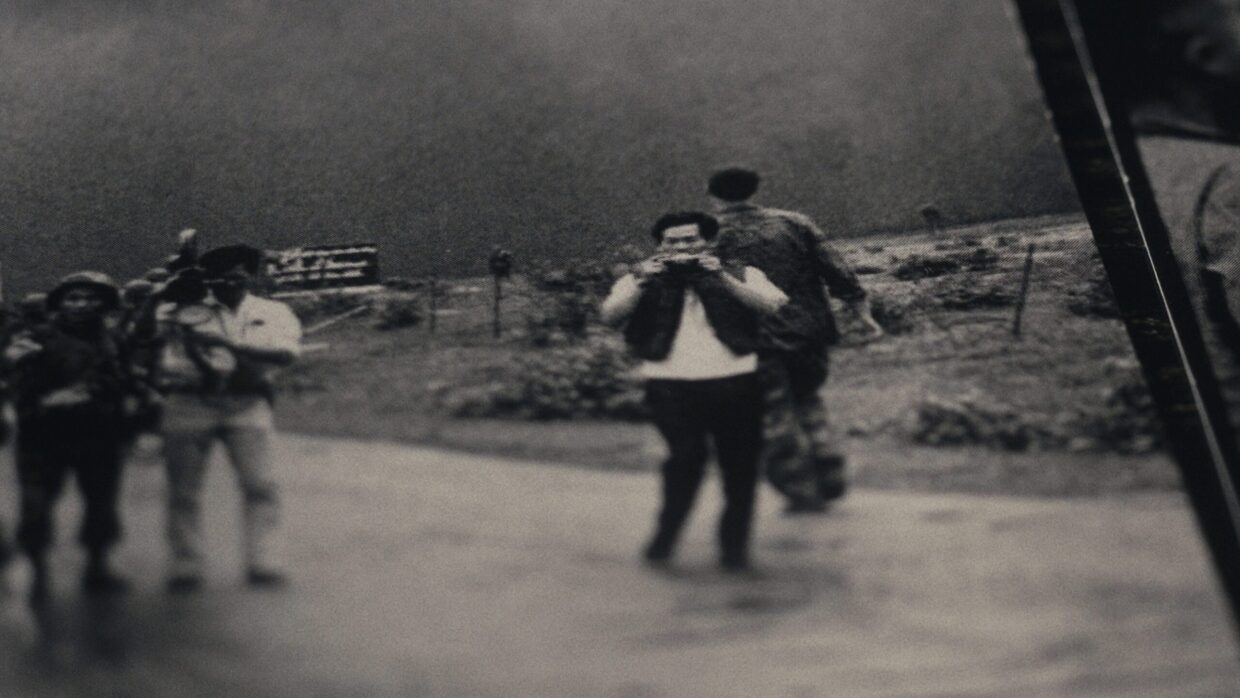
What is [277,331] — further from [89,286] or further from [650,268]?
[650,268]

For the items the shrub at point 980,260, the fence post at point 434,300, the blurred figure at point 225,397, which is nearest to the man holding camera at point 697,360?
the fence post at point 434,300

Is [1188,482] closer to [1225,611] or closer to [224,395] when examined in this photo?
[1225,611]

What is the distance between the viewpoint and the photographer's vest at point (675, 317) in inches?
146

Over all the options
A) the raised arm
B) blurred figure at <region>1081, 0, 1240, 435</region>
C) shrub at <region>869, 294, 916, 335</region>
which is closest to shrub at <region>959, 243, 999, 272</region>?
shrub at <region>869, 294, 916, 335</region>

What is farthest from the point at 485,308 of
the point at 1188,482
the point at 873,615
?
the point at 1188,482

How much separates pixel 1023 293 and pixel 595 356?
1.72 m

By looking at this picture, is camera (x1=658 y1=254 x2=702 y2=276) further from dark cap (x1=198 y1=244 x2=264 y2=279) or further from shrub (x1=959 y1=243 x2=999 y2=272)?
dark cap (x1=198 y1=244 x2=264 y2=279)

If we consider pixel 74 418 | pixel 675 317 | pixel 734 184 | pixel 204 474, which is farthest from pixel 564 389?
pixel 74 418

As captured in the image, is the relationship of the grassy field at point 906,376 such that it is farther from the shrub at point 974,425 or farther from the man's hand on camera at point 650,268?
the man's hand on camera at point 650,268

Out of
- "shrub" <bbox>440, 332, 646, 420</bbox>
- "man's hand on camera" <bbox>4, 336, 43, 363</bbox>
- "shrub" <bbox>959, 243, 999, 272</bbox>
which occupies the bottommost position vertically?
"shrub" <bbox>959, 243, 999, 272</bbox>

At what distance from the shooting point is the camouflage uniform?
3.55 m

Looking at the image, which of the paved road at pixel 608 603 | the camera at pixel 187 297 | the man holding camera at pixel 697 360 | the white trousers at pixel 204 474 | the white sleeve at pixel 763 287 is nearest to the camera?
the paved road at pixel 608 603

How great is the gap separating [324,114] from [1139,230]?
3.35 m

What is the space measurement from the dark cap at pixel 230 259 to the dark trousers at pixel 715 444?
1591mm
